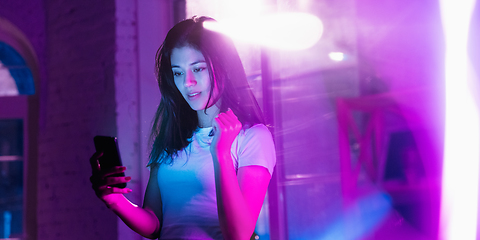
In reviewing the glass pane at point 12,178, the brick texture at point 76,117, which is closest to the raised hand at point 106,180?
the brick texture at point 76,117

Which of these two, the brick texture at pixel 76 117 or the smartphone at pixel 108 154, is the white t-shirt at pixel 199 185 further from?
the brick texture at pixel 76 117

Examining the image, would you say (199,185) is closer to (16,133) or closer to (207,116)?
Result: (207,116)

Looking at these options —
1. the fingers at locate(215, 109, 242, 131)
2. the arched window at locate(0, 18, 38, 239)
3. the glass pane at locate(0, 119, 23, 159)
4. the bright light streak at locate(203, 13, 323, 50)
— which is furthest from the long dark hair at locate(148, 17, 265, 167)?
the glass pane at locate(0, 119, 23, 159)

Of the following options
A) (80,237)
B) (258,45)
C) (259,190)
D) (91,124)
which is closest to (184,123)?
(259,190)

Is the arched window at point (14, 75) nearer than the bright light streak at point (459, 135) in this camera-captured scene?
No

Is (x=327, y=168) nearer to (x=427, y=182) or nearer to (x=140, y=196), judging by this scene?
(x=427, y=182)

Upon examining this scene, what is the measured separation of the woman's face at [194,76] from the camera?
1322 mm

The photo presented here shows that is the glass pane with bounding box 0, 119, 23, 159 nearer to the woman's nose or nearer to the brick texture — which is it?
the brick texture

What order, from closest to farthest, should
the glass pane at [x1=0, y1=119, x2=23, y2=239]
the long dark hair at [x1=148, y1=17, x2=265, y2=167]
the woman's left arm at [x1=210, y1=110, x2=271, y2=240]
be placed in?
the woman's left arm at [x1=210, y1=110, x2=271, y2=240] → the long dark hair at [x1=148, y1=17, x2=265, y2=167] → the glass pane at [x1=0, y1=119, x2=23, y2=239]

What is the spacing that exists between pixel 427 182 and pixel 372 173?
0.29 meters

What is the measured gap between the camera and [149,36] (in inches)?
95.0

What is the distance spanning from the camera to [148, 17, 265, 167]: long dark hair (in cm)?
131

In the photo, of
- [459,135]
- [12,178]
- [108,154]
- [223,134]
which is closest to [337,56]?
[459,135]

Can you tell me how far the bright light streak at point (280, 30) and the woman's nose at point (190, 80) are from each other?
3.02 ft
